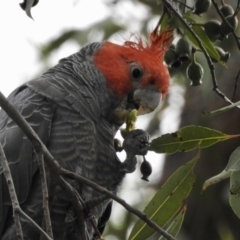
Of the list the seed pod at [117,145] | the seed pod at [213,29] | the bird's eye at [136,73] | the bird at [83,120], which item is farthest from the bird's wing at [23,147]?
the seed pod at [213,29]

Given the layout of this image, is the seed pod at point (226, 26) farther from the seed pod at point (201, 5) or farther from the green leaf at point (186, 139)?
the green leaf at point (186, 139)

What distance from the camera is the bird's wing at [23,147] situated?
2430 millimetres

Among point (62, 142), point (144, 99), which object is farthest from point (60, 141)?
point (144, 99)

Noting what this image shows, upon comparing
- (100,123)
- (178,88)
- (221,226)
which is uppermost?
(100,123)

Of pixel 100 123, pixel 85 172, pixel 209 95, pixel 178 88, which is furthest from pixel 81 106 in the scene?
pixel 178 88

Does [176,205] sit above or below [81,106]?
below

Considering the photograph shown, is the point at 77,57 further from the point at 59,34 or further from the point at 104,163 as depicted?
the point at 59,34

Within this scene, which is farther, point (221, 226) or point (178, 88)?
point (178, 88)

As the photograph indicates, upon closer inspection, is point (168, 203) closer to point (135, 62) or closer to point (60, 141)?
point (60, 141)

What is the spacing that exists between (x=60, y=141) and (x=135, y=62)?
57cm

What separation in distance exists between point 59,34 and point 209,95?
1346mm

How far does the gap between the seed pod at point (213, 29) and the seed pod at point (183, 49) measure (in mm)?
99

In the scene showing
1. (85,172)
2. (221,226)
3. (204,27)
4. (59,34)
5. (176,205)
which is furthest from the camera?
(59,34)

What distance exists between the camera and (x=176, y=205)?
2.16 m
